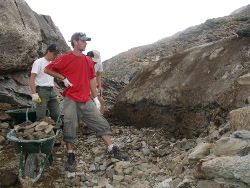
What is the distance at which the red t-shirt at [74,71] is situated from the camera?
550cm

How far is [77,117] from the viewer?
5703mm

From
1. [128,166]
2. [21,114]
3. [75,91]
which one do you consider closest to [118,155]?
[128,166]

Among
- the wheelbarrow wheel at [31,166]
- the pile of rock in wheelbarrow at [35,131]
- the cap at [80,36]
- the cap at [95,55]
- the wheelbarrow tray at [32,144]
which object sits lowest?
the wheelbarrow wheel at [31,166]

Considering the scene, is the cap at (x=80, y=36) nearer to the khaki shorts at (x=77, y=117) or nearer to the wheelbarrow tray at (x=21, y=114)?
the khaki shorts at (x=77, y=117)

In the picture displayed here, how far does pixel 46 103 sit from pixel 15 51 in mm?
2801

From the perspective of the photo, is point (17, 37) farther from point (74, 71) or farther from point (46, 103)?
point (74, 71)

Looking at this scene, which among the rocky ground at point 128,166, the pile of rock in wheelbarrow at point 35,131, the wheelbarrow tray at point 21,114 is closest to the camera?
the rocky ground at point 128,166

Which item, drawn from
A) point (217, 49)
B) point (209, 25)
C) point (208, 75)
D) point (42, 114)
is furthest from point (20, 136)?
point (209, 25)

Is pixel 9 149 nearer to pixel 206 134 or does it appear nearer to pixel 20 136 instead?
pixel 20 136

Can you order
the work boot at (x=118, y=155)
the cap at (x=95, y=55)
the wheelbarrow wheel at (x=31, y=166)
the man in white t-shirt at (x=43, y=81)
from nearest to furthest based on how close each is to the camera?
the wheelbarrow wheel at (x=31, y=166)
the work boot at (x=118, y=155)
the man in white t-shirt at (x=43, y=81)
the cap at (x=95, y=55)

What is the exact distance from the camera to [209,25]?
3206 centimetres

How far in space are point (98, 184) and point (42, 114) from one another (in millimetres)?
2089

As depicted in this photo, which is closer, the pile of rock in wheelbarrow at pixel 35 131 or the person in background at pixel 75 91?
the pile of rock in wheelbarrow at pixel 35 131

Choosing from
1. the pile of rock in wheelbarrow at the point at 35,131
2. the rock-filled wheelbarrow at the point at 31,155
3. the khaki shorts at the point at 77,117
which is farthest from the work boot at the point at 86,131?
the rock-filled wheelbarrow at the point at 31,155
